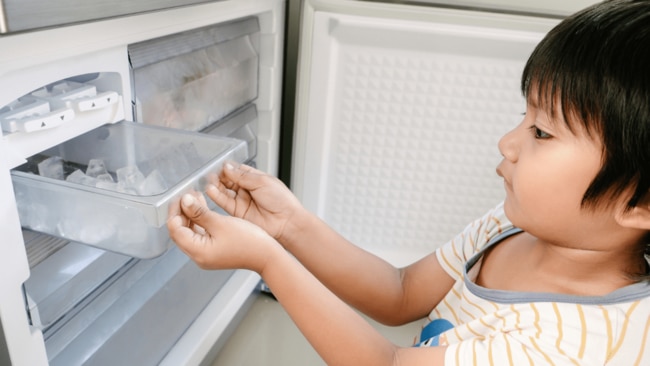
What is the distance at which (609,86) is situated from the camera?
0.52 metres

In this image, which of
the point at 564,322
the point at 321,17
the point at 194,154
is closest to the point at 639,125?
the point at 564,322


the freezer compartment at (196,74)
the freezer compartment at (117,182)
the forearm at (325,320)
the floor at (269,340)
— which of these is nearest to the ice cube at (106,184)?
the freezer compartment at (117,182)

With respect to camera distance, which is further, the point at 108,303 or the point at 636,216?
the point at 108,303

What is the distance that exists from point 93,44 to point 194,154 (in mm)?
227

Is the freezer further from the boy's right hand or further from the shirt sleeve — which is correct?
the shirt sleeve

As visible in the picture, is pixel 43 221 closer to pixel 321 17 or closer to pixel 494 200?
pixel 321 17

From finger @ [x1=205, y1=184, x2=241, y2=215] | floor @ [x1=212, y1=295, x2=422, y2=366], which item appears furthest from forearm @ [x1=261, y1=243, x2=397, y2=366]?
floor @ [x1=212, y1=295, x2=422, y2=366]

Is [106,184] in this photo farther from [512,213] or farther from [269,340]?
[269,340]

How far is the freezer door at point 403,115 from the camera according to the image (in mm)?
1067

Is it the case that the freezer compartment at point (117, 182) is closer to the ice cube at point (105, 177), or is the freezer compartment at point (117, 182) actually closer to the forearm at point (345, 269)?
the ice cube at point (105, 177)

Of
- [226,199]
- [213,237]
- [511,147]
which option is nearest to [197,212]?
[213,237]

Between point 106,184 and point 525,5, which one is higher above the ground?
point 525,5

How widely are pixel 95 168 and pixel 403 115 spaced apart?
648mm

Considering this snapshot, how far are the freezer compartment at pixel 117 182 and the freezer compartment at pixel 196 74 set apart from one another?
0.06 m
